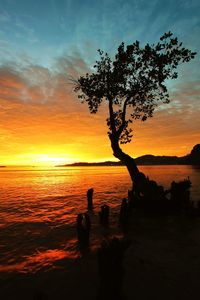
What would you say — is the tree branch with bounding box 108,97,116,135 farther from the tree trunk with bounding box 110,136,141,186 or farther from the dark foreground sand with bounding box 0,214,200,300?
the dark foreground sand with bounding box 0,214,200,300

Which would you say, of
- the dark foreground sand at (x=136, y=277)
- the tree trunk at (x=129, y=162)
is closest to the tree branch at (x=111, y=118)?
the tree trunk at (x=129, y=162)

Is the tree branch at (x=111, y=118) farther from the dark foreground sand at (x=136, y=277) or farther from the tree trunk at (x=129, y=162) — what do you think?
the dark foreground sand at (x=136, y=277)

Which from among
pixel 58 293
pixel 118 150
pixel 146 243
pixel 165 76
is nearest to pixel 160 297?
pixel 58 293

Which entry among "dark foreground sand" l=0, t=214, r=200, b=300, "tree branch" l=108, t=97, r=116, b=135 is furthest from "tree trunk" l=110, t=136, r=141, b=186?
"dark foreground sand" l=0, t=214, r=200, b=300

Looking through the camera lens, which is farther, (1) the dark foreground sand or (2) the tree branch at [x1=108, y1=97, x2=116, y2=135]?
(2) the tree branch at [x1=108, y1=97, x2=116, y2=135]

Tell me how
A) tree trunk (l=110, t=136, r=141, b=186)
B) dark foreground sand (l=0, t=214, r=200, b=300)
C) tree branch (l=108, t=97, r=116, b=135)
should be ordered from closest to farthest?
dark foreground sand (l=0, t=214, r=200, b=300) → tree trunk (l=110, t=136, r=141, b=186) → tree branch (l=108, t=97, r=116, b=135)

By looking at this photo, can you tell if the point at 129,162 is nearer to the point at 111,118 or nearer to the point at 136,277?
the point at 111,118

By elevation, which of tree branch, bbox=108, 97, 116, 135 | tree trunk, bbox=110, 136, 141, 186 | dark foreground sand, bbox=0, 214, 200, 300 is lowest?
dark foreground sand, bbox=0, 214, 200, 300

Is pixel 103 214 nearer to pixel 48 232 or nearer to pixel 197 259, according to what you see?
pixel 48 232

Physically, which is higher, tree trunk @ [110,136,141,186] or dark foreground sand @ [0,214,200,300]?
tree trunk @ [110,136,141,186]

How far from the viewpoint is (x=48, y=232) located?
17.3 m

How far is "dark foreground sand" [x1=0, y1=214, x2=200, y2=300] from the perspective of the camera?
28.8ft

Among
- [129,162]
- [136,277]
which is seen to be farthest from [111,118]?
[136,277]

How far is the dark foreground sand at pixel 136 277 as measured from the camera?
8789 millimetres
